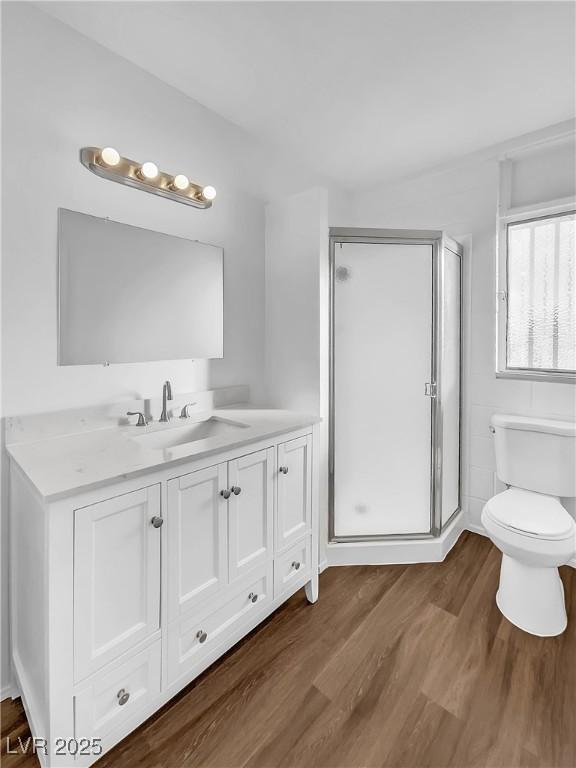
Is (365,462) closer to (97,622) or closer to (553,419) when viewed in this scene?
(553,419)

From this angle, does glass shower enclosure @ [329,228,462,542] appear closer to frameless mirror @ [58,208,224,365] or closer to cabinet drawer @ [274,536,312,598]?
cabinet drawer @ [274,536,312,598]

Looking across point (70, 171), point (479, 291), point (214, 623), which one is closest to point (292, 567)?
point (214, 623)

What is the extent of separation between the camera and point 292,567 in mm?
1802

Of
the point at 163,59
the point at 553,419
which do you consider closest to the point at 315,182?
the point at 163,59

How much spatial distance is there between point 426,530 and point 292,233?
1.85 m

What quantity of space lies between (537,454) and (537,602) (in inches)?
28.7

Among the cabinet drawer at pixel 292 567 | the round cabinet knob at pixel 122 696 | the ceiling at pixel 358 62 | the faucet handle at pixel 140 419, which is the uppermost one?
the ceiling at pixel 358 62

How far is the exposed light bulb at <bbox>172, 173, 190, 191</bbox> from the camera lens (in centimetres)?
180

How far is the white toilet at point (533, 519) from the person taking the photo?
1.68 m

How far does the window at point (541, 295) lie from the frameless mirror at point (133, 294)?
5.79 feet

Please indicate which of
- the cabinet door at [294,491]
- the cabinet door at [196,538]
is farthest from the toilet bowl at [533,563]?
the cabinet door at [196,538]

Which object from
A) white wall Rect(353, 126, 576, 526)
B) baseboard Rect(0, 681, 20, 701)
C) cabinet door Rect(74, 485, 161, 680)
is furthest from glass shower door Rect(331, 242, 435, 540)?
baseboard Rect(0, 681, 20, 701)

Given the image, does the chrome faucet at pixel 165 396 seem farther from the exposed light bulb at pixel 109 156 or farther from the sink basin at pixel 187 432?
the exposed light bulb at pixel 109 156

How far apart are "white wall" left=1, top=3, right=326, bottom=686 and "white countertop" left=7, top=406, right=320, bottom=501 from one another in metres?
0.16
